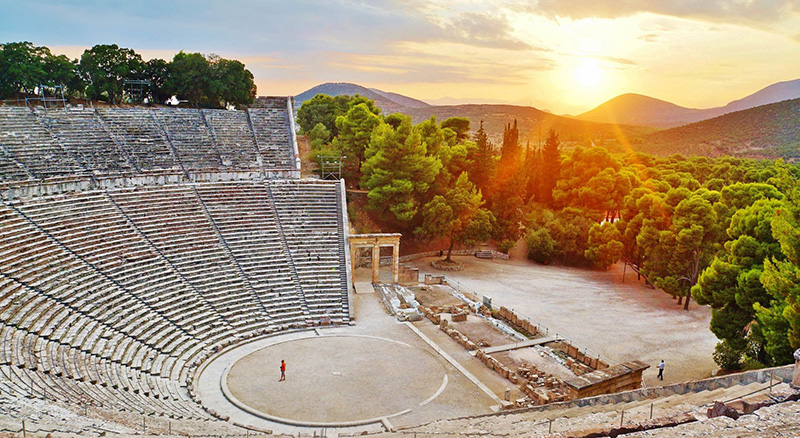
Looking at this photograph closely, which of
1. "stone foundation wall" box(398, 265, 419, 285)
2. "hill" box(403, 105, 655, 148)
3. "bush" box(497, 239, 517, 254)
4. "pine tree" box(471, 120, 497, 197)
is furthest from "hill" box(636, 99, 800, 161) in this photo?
"stone foundation wall" box(398, 265, 419, 285)

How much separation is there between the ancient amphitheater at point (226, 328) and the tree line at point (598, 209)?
16.9 feet

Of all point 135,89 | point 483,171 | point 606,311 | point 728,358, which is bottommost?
Result: point 606,311

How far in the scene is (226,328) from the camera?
851 inches

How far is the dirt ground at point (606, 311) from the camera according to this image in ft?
75.6

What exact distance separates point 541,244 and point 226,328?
24982 millimetres

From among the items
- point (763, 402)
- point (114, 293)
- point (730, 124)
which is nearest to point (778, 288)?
point (763, 402)

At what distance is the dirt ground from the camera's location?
23.0m

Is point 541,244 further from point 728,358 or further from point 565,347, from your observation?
point 728,358

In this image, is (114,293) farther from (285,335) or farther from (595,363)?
(595,363)

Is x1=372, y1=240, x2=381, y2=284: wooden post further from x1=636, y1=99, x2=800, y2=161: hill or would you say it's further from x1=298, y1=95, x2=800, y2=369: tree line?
x1=636, y1=99, x2=800, y2=161: hill

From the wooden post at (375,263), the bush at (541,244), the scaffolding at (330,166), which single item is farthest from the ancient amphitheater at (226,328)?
the bush at (541,244)

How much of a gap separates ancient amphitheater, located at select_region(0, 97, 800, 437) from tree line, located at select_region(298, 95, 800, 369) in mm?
5138

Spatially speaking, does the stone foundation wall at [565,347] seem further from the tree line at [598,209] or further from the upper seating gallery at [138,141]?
the upper seating gallery at [138,141]

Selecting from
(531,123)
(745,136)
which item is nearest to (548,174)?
(745,136)
